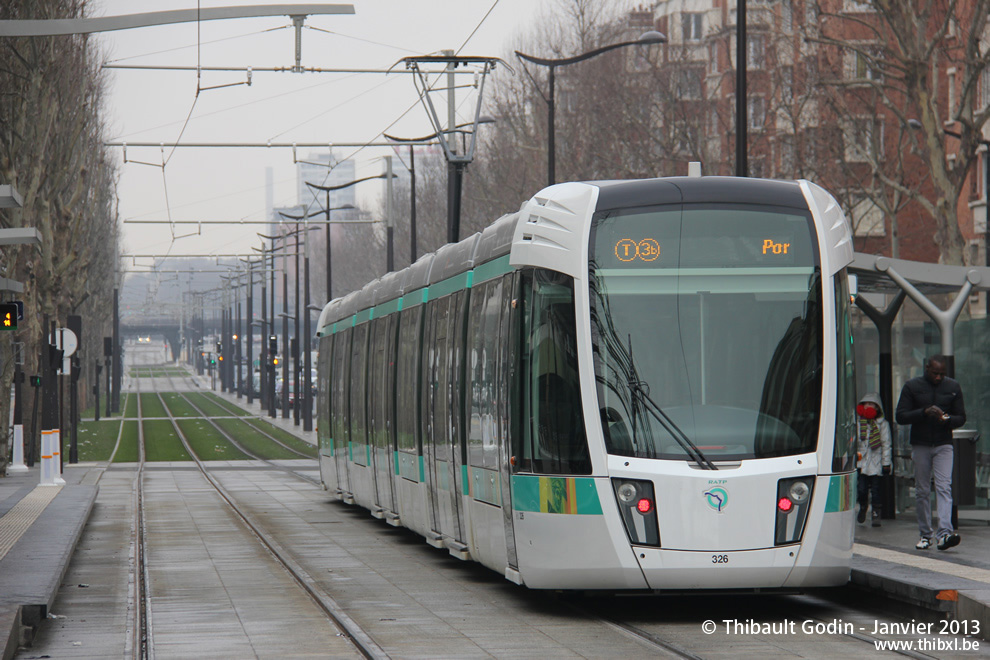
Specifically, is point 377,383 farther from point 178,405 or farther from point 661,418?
point 178,405

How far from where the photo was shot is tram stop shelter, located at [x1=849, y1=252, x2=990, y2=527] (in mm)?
15391

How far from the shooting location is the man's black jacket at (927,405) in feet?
46.4

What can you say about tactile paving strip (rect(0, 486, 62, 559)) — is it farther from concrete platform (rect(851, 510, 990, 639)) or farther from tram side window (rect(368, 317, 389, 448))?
concrete platform (rect(851, 510, 990, 639))

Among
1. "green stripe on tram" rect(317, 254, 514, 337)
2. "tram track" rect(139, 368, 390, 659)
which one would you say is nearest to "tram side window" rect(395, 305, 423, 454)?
"green stripe on tram" rect(317, 254, 514, 337)

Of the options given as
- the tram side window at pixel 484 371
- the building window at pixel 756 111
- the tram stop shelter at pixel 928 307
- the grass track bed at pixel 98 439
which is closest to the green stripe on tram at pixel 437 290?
the tram side window at pixel 484 371

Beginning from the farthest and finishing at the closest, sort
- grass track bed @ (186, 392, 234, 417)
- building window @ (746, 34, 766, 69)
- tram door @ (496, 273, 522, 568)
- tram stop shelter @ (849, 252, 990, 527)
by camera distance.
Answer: grass track bed @ (186, 392, 234, 417)
building window @ (746, 34, 766, 69)
tram stop shelter @ (849, 252, 990, 527)
tram door @ (496, 273, 522, 568)

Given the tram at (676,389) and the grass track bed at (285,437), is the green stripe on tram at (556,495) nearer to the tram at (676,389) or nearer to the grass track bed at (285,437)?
the tram at (676,389)

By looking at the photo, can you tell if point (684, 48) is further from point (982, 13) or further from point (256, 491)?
point (256, 491)

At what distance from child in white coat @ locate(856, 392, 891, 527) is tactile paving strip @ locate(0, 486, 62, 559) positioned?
835cm

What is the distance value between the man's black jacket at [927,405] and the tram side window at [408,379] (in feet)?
15.8

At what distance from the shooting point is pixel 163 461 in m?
45.6

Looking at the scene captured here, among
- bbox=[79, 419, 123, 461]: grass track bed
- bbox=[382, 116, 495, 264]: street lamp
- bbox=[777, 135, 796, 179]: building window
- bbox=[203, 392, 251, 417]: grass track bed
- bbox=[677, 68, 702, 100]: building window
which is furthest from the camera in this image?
bbox=[203, 392, 251, 417]: grass track bed

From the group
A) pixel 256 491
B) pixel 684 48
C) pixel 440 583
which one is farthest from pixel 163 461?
pixel 440 583

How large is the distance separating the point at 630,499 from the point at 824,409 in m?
1.48
